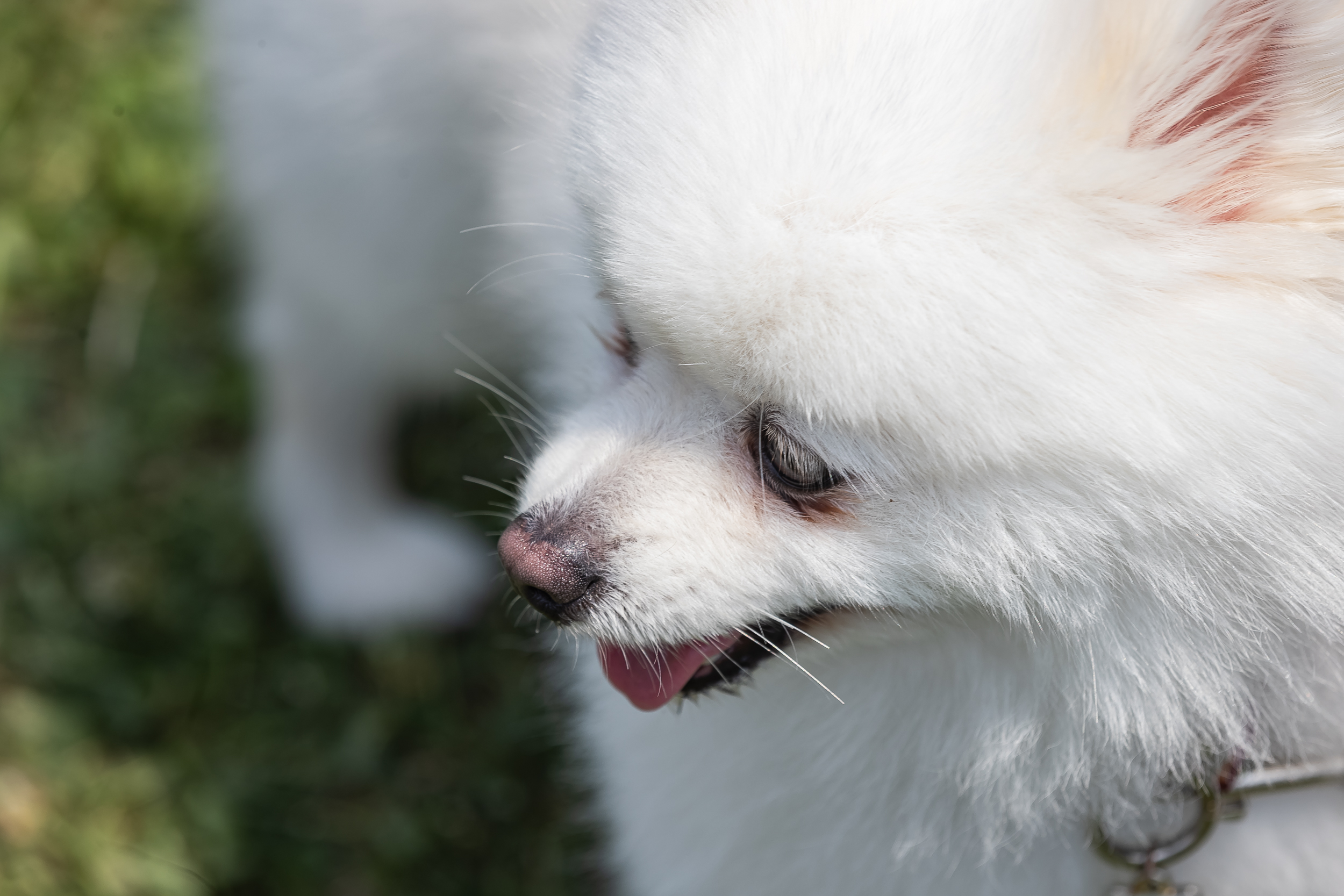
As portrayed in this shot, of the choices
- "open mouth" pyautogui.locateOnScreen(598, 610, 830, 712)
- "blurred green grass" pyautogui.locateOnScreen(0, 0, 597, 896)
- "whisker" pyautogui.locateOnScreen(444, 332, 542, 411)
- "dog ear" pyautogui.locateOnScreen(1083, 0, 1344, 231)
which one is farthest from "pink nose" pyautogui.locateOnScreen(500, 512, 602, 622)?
"blurred green grass" pyautogui.locateOnScreen(0, 0, 597, 896)

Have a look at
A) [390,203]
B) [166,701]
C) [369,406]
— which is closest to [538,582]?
[390,203]

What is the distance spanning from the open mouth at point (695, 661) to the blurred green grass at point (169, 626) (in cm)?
110

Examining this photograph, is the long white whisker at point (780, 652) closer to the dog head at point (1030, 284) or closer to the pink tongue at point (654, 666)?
the pink tongue at point (654, 666)

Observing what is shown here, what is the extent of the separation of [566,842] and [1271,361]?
81.0 inches

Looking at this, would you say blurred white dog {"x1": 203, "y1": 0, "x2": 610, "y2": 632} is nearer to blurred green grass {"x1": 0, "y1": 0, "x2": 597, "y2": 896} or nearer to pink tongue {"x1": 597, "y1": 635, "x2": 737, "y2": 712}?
blurred green grass {"x1": 0, "y1": 0, "x2": 597, "y2": 896}

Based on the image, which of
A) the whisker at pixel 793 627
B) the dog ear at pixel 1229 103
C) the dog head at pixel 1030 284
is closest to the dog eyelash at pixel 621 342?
A: the dog head at pixel 1030 284

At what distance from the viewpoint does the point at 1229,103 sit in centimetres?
105

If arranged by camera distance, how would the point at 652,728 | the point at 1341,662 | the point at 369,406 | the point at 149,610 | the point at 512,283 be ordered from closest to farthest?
the point at 1341,662 → the point at 652,728 → the point at 512,283 → the point at 369,406 → the point at 149,610

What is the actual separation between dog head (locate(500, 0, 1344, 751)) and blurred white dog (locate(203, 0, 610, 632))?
0.41 meters

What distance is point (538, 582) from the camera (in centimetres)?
131

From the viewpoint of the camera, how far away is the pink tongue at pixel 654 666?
146 cm

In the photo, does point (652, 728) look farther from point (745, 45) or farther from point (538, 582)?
point (745, 45)

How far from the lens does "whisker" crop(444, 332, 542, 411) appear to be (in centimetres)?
180

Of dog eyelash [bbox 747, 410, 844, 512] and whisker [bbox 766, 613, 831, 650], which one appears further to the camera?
whisker [bbox 766, 613, 831, 650]
